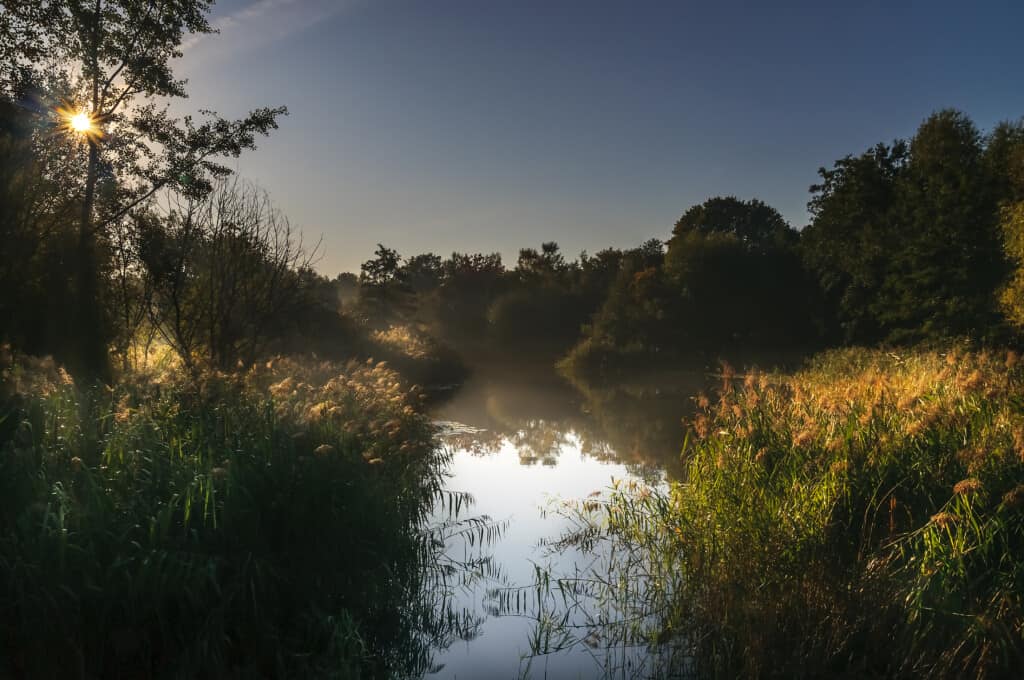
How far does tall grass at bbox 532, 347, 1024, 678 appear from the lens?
4.91 metres

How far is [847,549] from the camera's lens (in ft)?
20.9

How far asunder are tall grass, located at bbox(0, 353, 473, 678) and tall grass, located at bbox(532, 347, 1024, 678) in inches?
89.2

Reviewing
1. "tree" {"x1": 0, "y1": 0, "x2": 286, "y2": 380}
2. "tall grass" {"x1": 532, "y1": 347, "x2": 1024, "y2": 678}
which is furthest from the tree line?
"tall grass" {"x1": 532, "y1": 347, "x2": 1024, "y2": 678}

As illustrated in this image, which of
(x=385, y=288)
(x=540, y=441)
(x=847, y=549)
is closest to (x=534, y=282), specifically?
(x=385, y=288)

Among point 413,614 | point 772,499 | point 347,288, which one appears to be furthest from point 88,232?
point 347,288

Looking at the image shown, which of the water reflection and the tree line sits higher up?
the tree line

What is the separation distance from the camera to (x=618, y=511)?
852cm

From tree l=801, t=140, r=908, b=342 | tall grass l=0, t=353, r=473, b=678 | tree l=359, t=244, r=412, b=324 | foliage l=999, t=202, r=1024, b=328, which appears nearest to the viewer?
tall grass l=0, t=353, r=473, b=678

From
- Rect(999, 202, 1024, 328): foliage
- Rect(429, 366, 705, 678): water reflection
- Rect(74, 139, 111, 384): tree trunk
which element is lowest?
Rect(429, 366, 705, 678): water reflection

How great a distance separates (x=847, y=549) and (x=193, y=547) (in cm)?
576

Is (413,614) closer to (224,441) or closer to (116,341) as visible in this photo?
(224,441)

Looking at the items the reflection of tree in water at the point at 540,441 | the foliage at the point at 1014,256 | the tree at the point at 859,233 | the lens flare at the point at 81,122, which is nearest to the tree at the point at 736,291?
the tree at the point at 859,233

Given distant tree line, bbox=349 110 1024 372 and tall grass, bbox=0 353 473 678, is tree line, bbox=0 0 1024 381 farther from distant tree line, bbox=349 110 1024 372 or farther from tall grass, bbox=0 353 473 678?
tall grass, bbox=0 353 473 678

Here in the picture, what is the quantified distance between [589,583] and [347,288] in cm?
15643
